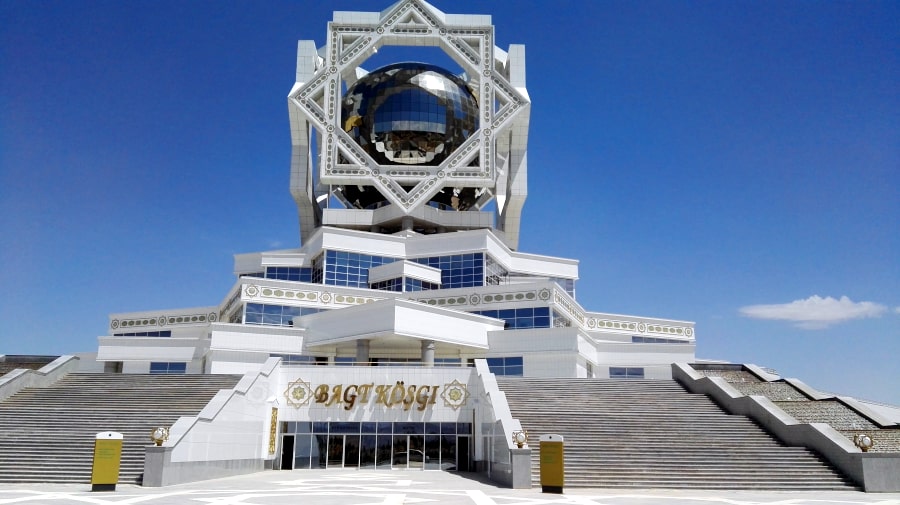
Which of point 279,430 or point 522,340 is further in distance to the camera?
point 522,340

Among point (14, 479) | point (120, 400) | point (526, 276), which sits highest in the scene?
point (526, 276)

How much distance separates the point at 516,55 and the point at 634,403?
36.0 metres

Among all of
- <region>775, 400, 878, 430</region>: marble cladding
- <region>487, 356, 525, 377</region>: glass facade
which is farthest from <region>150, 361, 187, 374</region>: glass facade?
<region>775, 400, 878, 430</region>: marble cladding

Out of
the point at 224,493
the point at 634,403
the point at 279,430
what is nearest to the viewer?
the point at 224,493

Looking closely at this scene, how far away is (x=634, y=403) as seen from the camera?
27875mm

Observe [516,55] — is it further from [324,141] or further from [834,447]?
[834,447]

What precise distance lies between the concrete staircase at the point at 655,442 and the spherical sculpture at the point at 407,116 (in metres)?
29.9

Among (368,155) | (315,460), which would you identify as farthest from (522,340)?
(368,155)

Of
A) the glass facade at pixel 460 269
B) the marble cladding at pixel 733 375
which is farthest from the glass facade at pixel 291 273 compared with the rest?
the marble cladding at pixel 733 375

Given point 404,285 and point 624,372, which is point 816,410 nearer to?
point 624,372

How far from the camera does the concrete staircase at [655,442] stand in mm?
20547

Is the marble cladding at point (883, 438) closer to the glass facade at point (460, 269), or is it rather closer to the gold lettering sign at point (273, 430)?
the gold lettering sign at point (273, 430)

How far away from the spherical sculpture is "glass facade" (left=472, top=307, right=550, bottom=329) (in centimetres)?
1952

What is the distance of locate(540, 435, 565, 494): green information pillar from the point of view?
18125 mm
